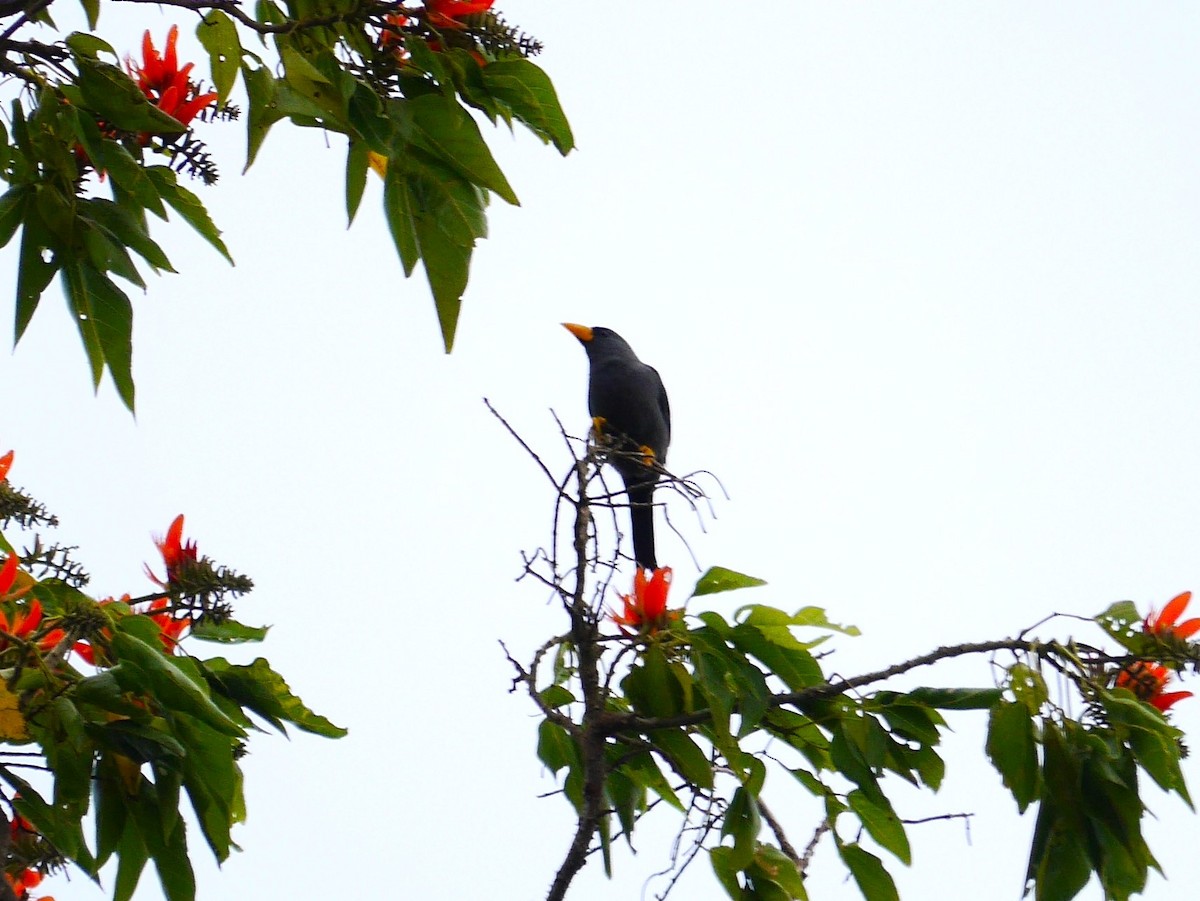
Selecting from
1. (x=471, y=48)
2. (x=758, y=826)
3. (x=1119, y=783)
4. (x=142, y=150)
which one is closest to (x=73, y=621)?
(x=142, y=150)

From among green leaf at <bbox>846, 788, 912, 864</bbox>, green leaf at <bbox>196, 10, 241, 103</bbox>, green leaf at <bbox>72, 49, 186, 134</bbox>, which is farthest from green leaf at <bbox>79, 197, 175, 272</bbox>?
green leaf at <bbox>846, 788, 912, 864</bbox>

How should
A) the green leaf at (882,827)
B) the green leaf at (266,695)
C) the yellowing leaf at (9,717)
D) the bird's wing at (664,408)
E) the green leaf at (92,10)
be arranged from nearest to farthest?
the yellowing leaf at (9,717) → the green leaf at (266,695) → the green leaf at (92,10) → the green leaf at (882,827) → the bird's wing at (664,408)

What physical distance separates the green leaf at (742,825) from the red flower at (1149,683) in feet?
1.84

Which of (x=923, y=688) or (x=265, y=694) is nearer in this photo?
(x=265, y=694)

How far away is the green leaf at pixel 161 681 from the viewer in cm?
153

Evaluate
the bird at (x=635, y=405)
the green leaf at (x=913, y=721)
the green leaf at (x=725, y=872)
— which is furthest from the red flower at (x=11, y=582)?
the bird at (x=635, y=405)

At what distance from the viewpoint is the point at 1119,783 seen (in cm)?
175

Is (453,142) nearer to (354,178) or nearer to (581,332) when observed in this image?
(354,178)

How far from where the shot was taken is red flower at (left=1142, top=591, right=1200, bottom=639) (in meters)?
1.87

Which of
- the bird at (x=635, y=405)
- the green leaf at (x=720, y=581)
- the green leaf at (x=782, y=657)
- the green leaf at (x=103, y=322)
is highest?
the bird at (x=635, y=405)

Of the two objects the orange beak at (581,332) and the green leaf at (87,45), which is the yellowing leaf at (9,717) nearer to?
the green leaf at (87,45)

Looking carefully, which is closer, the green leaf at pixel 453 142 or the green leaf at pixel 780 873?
the green leaf at pixel 453 142

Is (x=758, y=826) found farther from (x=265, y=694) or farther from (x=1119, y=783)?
(x=265, y=694)

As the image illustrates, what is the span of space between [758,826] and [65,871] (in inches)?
37.8
